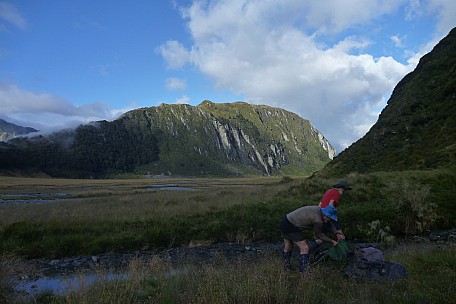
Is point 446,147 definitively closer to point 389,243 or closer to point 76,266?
point 389,243

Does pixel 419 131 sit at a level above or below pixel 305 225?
above

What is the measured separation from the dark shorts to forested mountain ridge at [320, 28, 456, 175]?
2198cm

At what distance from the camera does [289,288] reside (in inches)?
267

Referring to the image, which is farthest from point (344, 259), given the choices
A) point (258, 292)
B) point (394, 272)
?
point (258, 292)

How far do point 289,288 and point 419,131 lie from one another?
3483cm

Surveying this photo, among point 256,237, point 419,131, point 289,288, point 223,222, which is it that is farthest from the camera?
point 419,131

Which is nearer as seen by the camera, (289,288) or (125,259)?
(289,288)

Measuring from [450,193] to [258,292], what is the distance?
18777 millimetres

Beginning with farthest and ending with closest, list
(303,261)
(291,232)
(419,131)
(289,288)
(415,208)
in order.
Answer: (419,131) < (415,208) < (291,232) < (303,261) < (289,288)

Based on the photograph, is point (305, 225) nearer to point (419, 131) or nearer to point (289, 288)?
point (289, 288)

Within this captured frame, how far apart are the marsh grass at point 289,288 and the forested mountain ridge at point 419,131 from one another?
22.1m

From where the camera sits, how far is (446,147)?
28484 millimetres

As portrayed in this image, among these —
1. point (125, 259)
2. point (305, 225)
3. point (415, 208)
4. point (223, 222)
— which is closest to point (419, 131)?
point (415, 208)

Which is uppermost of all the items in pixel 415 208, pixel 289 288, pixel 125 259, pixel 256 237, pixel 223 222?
pixel 415 208
